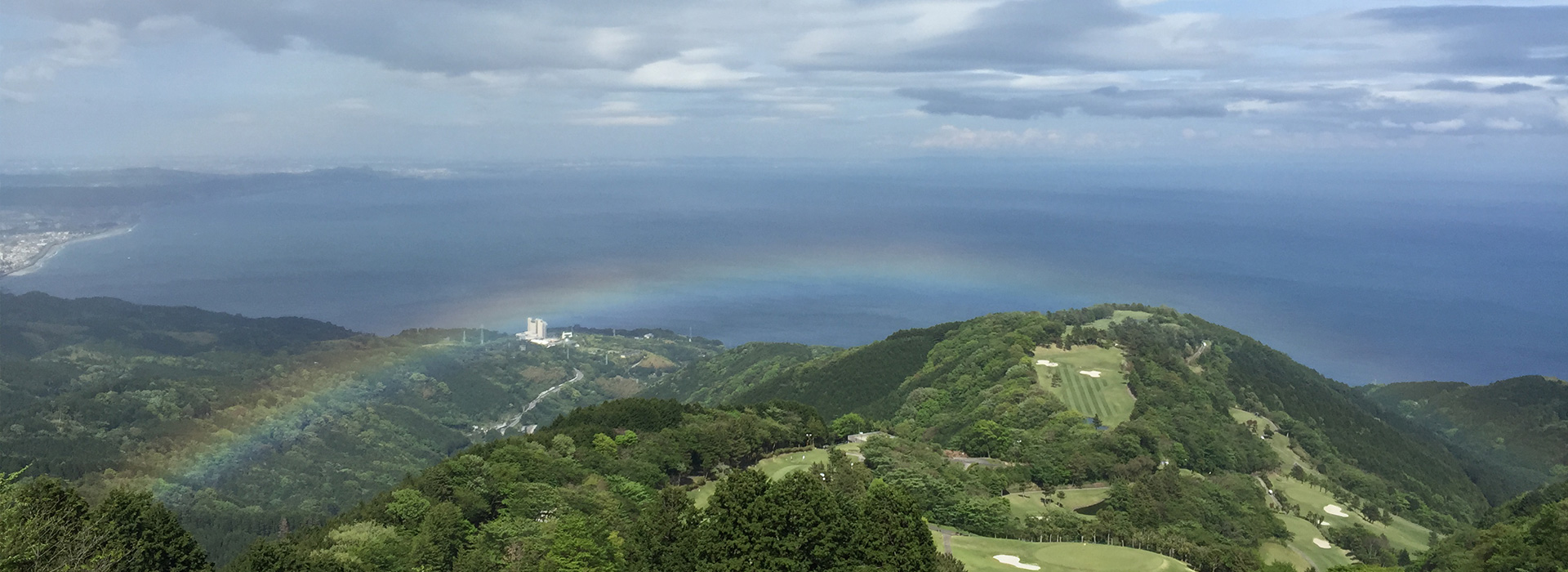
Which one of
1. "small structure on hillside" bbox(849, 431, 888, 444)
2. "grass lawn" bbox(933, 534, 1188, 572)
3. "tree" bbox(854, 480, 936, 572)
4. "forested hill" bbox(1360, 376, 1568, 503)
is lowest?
"forested hill" bbox(1360, 376, 1568, 503)

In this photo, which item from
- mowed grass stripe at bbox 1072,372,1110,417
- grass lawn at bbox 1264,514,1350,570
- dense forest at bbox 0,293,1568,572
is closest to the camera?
dense forest at bbox 0,293,1568,572

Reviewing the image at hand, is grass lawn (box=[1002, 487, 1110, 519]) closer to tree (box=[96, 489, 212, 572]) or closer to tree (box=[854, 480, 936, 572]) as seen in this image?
tree (box=[854, 480, 936, 572])

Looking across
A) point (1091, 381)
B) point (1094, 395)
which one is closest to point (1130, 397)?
point (1094, 395)

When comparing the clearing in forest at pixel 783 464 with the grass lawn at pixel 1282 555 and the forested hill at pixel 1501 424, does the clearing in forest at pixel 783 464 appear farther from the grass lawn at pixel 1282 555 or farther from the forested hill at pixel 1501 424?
the forested hill at pixel 1501 424

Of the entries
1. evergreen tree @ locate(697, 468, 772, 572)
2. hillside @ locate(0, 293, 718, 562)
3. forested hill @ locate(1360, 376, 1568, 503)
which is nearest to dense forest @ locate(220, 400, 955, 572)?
evergreen tree @ locate(697, 468, 772, 572)

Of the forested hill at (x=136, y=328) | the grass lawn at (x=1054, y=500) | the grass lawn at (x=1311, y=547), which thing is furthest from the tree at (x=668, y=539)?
the forested hill at (x=136, y=328)

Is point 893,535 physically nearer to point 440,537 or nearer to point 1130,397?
point 440,537
